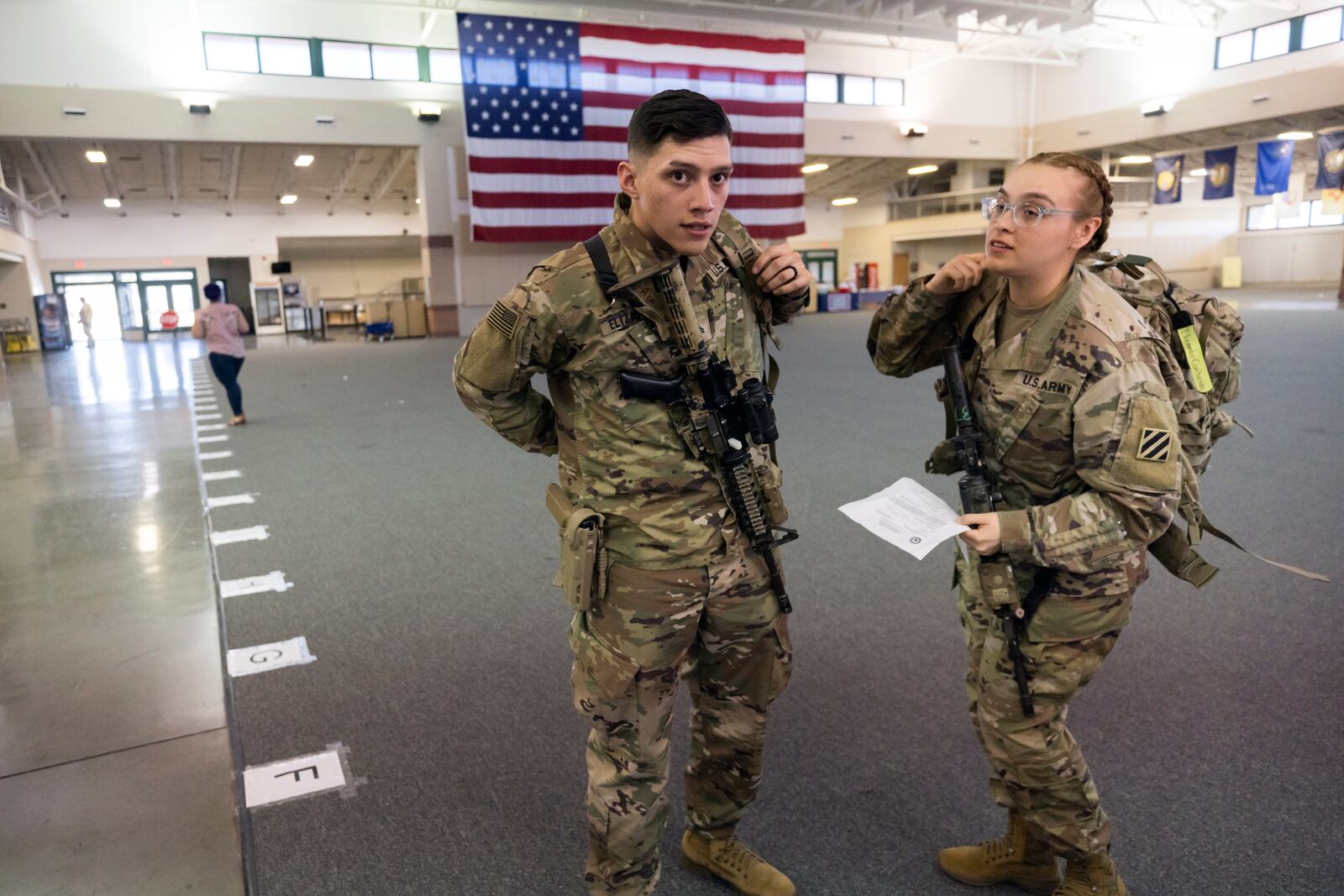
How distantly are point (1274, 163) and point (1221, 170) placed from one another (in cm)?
116

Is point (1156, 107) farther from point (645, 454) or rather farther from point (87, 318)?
point (87, 318)

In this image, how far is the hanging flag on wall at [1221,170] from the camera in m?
22.0

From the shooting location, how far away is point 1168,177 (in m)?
23.8

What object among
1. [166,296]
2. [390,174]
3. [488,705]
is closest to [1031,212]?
[488,705]

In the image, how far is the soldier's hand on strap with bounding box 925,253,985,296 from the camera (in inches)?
71.3

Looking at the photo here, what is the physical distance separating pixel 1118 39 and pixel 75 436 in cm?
2481

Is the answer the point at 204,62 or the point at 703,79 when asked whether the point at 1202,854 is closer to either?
the point at 703,79

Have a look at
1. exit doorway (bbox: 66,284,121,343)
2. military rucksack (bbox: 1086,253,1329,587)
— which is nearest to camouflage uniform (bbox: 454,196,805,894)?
military rucksack (bbox: 1086,253,1329,587)

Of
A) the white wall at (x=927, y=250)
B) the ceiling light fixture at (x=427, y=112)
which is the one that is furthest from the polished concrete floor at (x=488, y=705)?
the white wall at (x=927, y=250)

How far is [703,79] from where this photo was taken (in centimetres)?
1850

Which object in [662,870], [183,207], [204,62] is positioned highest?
[204,62]

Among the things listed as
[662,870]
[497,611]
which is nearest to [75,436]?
[497,611]

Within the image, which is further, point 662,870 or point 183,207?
point 183,207

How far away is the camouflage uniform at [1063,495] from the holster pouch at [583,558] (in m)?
0.76
